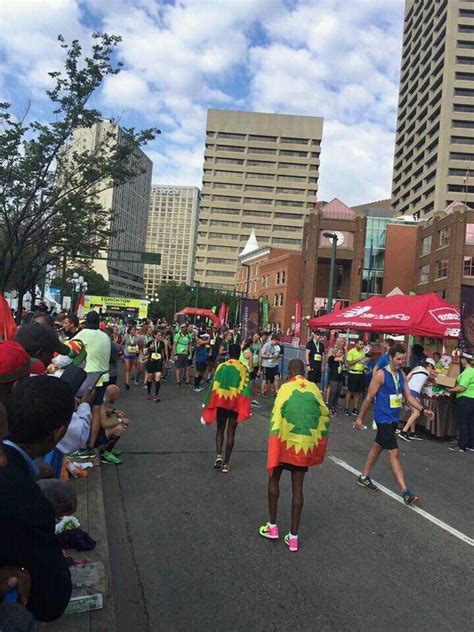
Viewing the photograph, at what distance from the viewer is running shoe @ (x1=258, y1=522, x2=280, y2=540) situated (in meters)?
4.93

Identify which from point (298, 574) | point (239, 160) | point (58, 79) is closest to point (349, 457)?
point (298, 574)

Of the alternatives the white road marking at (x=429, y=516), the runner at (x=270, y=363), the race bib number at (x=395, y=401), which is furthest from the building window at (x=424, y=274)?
the race bib number at (x=395, y=401)

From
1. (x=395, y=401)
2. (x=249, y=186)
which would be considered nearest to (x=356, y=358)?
(x=395, y=401)

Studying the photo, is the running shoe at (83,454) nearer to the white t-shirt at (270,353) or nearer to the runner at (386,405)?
the runner at (386,405)

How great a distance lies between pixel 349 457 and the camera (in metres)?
8.44

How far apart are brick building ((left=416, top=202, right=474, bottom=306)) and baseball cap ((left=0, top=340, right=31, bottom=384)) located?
51763 millimetres

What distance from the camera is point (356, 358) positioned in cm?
1322

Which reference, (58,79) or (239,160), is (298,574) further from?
(239,160)

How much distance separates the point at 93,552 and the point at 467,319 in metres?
9.63

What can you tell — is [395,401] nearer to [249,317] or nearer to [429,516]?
[429,516]

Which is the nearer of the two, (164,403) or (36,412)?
(36,412)

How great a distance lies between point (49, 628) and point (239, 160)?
12274cm

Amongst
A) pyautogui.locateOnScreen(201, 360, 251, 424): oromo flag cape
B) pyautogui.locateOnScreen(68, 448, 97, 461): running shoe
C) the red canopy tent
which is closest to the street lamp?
the red canopy tent

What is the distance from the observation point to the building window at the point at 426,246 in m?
59.8
